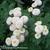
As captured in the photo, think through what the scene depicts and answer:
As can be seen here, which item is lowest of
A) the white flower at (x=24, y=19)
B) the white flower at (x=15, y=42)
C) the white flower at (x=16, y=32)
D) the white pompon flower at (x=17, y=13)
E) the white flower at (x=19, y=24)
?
the white flower at (x=15, y=42)

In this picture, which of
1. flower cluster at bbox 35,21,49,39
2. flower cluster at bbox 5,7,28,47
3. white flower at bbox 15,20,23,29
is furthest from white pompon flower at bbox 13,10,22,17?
flower cluster at bbox 35,21,49,39

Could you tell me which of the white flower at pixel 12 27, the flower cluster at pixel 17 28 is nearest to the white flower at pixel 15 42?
the flower cluster at pixel 17 28

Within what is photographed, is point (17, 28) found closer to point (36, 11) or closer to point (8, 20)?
point (8, 20)

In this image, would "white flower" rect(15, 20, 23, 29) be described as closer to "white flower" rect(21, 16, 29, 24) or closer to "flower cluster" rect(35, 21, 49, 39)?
"white flower" rect(21, 16, 29, 24)

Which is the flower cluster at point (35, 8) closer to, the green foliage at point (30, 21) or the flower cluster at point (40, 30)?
the green foliage at point (30, 21)

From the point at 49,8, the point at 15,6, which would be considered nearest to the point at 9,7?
the point at 15,6

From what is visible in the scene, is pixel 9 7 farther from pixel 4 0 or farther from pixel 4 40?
pixel 4 40

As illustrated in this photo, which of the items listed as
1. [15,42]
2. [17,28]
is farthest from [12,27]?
[15,42]
